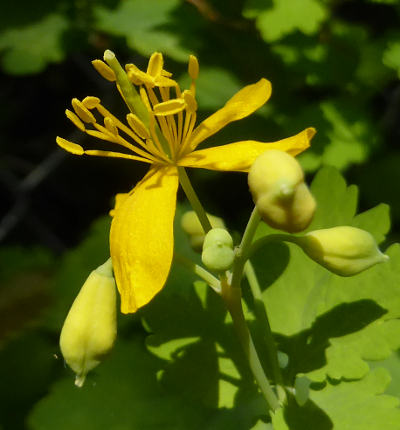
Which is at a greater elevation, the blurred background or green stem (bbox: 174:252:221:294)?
green stem (bbox: 174:252:221:294)

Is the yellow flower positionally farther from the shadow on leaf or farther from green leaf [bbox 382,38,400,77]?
green leaf [bbox 382,38,400,77]

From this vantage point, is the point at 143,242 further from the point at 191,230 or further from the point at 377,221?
the point at 377,221

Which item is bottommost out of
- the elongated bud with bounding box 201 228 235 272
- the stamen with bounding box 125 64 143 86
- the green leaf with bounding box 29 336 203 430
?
the green leaf with bounding box 29 336 203 430

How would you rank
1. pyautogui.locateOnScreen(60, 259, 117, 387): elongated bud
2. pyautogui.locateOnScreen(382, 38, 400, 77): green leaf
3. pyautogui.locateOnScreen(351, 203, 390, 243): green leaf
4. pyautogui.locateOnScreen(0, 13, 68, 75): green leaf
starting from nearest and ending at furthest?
pyautogui.locateOnScreen(60, 259, 117, 387): elongated bud
pyautogui.locateOnScreen(351, 203, 390, 243): green leaf
pyautogui.locateOnScreen(382, 38, 400, 77): green leaf
pyautogui.locateOnScreen(0, 13, 68, 75): green leaf

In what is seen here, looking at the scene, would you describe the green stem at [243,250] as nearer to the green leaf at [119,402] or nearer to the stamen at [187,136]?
the stamen at [187,136]

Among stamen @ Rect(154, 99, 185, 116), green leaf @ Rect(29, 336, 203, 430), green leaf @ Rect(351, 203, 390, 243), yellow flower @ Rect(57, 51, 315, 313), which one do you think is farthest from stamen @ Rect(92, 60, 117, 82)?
green leaf @ Rect(29, 336, 203, 430)

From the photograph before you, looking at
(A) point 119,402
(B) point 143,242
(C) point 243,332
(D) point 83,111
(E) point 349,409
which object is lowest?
(A) point 119,402

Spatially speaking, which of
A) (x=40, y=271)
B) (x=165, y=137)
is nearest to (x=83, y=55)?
(x=40, y=271)

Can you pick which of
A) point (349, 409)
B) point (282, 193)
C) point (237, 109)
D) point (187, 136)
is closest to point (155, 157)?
point (187, 136)
